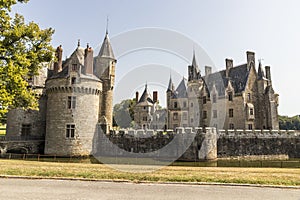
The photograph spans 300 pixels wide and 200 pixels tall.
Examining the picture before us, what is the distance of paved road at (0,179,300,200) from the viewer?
273 inches

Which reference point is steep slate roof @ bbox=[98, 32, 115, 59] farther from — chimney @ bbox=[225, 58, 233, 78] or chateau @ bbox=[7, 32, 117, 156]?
chimney @ bbox=[225, 58, 233, 78]

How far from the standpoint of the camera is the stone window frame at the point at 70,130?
23.9 metres

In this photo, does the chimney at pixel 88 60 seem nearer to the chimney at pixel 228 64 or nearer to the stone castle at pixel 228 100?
the stone castle at pixel 228 100

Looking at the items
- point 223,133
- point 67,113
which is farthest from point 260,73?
point 67,113

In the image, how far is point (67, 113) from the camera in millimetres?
24281

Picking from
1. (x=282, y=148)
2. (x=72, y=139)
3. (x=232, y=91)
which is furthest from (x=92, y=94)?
(x=282, y=148)

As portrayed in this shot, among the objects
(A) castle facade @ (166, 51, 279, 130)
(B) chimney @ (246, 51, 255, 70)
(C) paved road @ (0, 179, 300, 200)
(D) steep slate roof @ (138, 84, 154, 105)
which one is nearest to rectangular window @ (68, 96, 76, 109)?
(C) paved road @ (0, 179, 300, 200)

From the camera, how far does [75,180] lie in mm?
9164

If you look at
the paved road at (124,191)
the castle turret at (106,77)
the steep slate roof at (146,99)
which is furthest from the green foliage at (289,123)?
the paved road at (124,191)

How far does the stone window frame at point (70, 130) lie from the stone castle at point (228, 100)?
70.7ft

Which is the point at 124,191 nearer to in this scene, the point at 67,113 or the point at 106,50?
the point at 67,113

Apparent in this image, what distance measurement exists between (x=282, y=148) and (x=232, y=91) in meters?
11.3

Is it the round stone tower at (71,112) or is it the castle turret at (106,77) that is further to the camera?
the castle turret at (106,77)

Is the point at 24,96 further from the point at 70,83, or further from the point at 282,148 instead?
the point at 282,148
